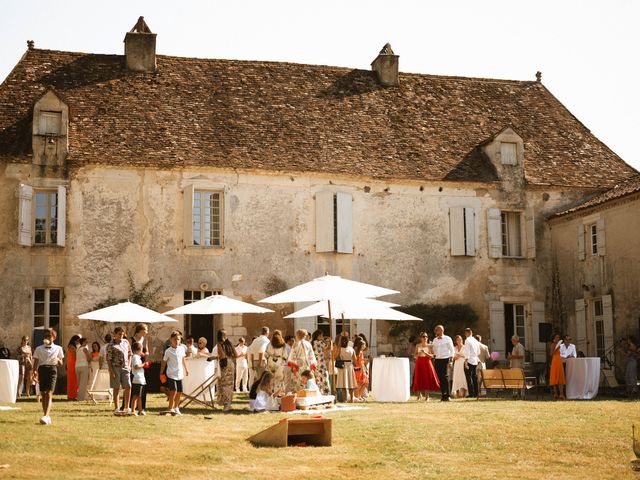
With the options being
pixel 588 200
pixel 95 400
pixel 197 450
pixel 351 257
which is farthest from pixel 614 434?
pixel 588 200

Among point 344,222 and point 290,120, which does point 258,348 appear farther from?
point 290,120

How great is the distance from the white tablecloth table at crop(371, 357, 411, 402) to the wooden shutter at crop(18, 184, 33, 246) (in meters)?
9.71

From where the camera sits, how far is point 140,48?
28203 millimetres

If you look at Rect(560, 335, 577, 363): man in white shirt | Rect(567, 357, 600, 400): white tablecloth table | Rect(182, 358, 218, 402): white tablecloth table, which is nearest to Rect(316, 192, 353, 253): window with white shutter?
Rect(560, 335, 577, 363): man in white shirt

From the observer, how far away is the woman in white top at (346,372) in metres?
20.2

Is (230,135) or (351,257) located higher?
(230,135)

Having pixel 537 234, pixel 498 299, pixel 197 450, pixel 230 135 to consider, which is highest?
pixel 230 135

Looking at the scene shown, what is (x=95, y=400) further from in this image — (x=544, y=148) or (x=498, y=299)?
(x=544, y=148)

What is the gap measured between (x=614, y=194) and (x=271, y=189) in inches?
349

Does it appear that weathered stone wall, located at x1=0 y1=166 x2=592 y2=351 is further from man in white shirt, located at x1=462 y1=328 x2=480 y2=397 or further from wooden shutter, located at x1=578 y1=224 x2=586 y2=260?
man in white shirt, located at x1=462 y1=328 x2=480 y2=397

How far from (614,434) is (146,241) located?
1454 cm

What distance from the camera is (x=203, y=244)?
2619 cm

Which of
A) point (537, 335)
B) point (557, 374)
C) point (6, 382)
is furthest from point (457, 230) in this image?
point (6, 382)

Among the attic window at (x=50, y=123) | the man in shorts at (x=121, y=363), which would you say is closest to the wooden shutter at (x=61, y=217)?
the attic window at (x=50, y=123)
